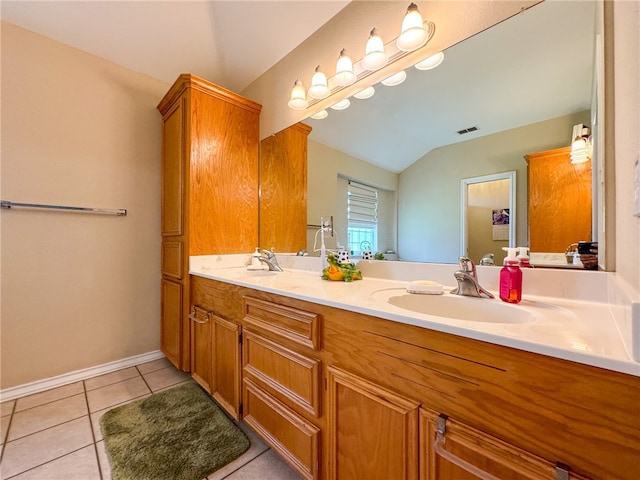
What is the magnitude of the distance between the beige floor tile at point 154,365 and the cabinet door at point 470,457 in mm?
2156

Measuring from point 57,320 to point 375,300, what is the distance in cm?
227

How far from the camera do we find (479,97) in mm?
1127

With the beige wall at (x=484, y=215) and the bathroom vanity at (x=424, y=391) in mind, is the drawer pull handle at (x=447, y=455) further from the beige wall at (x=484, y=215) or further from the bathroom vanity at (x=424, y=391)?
the beige wall at (x=484, y=215)

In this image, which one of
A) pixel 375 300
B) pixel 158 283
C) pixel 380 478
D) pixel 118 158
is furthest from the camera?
pixel 158 283

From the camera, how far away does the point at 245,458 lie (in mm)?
1229

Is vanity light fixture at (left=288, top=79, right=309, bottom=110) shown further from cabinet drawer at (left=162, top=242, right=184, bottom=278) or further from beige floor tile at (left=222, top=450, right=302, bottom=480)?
beige floor tile at (left=222, top=450, right=302, bottom=480)

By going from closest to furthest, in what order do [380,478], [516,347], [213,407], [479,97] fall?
[516,347]
[380,478]
[479,97]
[213,407]

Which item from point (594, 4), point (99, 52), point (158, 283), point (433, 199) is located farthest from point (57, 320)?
point (594, 4)

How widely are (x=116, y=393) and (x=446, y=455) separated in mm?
2069

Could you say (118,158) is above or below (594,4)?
below

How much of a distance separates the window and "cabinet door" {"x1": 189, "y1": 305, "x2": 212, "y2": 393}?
0.97 m

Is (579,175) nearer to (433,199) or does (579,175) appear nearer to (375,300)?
(433,199)

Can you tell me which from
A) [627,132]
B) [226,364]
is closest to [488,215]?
[627,132]

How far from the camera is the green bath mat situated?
1.15 meters
